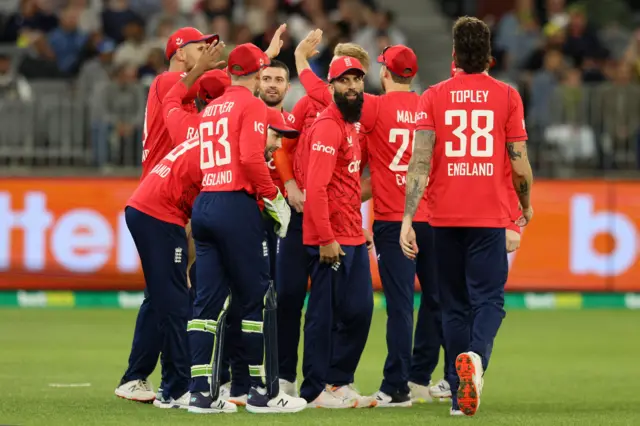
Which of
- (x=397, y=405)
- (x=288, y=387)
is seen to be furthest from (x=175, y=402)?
(x=397, y=405)

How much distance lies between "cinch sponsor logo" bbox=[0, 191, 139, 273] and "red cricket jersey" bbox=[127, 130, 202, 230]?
28.7 ft

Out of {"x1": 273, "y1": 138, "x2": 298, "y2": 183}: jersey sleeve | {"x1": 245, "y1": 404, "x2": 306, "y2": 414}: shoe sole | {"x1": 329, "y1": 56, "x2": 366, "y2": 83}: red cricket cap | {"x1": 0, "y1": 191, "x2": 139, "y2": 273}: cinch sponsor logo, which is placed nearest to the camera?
{"x1": 245, "y1": 404, "x2": 306, "y2": 414}: shoe sole

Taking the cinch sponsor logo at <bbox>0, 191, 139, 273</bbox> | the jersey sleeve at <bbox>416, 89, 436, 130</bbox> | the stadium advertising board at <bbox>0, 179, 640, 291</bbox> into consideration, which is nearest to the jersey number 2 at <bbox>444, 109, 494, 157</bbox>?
the jersey sleeve at <bbox>416, 89, 436, 130</bbox>

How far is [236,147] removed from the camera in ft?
33.9


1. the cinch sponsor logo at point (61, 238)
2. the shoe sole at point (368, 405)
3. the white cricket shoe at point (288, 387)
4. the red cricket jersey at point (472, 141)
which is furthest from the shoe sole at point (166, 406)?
the cinch sponsor logo at point (61, 238)

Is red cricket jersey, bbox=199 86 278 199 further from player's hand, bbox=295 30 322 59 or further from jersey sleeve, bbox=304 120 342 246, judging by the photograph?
player's hand, bbox=295 30 322 59

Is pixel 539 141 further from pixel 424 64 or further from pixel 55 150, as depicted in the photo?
pixel 55 150

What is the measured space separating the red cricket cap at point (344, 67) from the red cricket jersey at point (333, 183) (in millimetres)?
242

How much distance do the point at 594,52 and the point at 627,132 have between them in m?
3.44

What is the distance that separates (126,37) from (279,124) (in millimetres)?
12031

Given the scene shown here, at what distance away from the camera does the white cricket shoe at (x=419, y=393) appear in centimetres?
1168

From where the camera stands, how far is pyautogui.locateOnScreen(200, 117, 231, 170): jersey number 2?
10.3 m

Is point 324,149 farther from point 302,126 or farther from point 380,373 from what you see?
point 380,373

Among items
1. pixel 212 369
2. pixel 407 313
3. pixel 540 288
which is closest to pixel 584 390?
pixel 407 313
